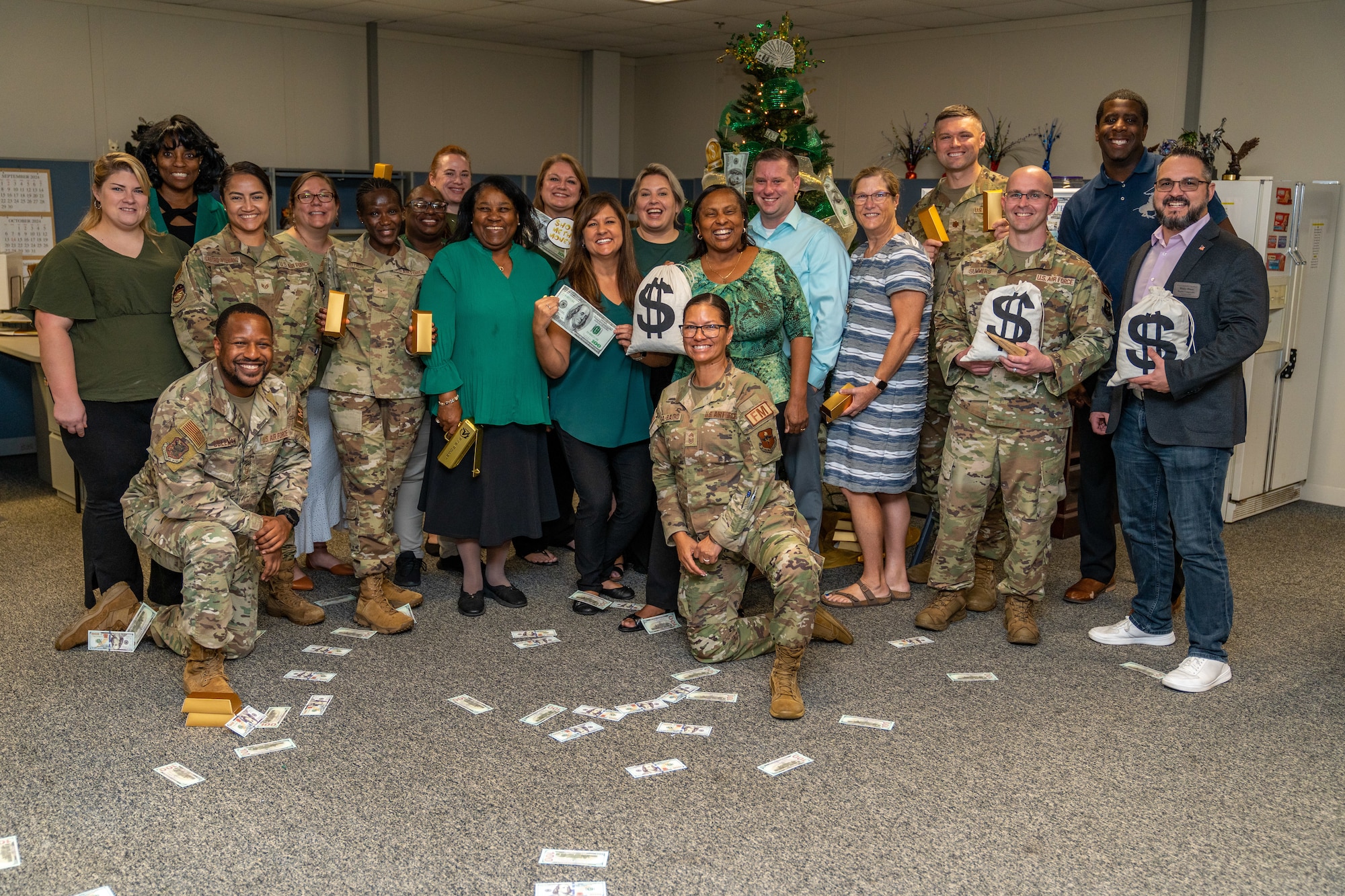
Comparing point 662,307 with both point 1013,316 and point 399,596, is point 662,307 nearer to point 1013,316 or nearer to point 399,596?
point 1013,316

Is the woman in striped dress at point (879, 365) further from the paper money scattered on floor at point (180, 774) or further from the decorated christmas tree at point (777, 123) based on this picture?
the paper money scattered on floor at point (180, 774)

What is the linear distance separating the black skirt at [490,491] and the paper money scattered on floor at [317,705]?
83cm

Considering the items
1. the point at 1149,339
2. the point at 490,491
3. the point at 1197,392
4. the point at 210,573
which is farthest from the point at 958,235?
the point at 210,573

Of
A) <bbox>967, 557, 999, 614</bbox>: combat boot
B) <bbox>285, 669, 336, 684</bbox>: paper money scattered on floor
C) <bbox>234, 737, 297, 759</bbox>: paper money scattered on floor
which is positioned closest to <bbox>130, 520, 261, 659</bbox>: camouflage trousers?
<bbox>285, 669, 336, 684</bbox>: paper money scattered on floor

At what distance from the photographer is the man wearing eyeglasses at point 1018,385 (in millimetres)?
3574

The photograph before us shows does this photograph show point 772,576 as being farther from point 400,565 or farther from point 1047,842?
point 400,565

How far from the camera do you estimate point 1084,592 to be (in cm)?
426

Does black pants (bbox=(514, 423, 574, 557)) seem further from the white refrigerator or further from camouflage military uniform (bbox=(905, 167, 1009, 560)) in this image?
the white refrigerator

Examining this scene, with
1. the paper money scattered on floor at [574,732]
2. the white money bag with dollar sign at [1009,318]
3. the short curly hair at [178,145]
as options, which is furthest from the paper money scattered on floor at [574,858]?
the short curly hair at [178,145]

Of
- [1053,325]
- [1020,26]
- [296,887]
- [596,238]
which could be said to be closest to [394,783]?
[296,887]

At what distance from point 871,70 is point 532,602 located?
7.25m

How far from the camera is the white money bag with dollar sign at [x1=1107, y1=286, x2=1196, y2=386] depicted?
3328 mm

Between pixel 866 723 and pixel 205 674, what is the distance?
1.95 meters

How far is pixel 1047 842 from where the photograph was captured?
2543 mm
